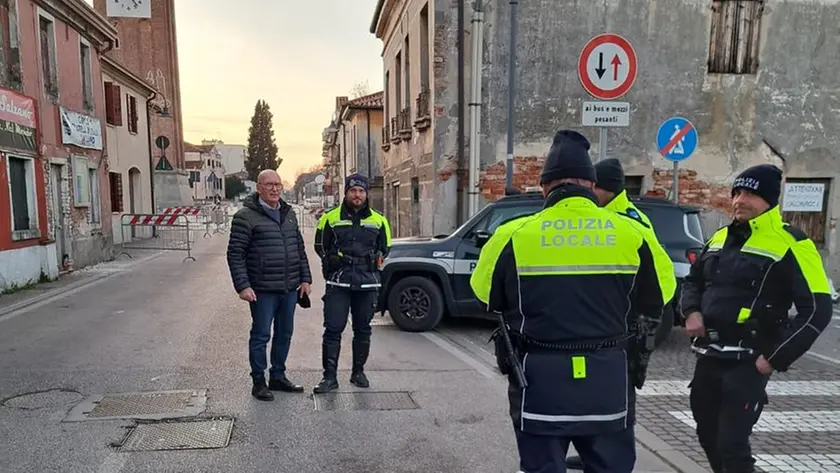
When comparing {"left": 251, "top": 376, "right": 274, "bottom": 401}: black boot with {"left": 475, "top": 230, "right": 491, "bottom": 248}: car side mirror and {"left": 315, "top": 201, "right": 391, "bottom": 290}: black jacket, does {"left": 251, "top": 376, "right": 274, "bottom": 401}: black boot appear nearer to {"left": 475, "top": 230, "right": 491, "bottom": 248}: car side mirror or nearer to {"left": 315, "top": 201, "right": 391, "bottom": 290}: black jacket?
{"left": 315, "top": 201, "right": 391, "bottom": 290}: black jacket

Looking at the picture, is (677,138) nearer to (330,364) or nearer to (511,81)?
(511,81)

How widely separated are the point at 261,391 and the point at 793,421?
4455 millimetres

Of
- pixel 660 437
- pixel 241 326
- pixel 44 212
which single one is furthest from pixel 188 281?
pixel 660 437

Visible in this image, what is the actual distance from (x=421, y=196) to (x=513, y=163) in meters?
2.82

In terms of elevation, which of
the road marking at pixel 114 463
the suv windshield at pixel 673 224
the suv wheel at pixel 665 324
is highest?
the suv windshield at pixel 673 224

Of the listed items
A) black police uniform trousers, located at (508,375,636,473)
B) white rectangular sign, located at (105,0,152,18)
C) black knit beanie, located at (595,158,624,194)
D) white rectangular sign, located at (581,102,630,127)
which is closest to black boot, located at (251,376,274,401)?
black police uniform trousers, located at (508,375,636,473)

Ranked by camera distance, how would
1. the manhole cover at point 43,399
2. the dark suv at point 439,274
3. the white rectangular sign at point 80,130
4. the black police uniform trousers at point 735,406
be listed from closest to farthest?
the black police uniform trousers at point 735,406, the manhole cover at point 43,399, the dark suv at point 439,274, the white rectangular sign at point 80,130

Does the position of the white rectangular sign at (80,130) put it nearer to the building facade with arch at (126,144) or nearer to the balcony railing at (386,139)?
the building facade with arch at (126,144)

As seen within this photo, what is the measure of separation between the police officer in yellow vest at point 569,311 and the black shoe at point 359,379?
2930mm

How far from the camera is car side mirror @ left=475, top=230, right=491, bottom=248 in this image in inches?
274

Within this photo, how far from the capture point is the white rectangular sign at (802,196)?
11.7 metres

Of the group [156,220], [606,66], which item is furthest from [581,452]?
[156,220]

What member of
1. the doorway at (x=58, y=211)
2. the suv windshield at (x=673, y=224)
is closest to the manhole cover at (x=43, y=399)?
the suv windshield at (x=673, y=224)

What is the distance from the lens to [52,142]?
1205 cm
